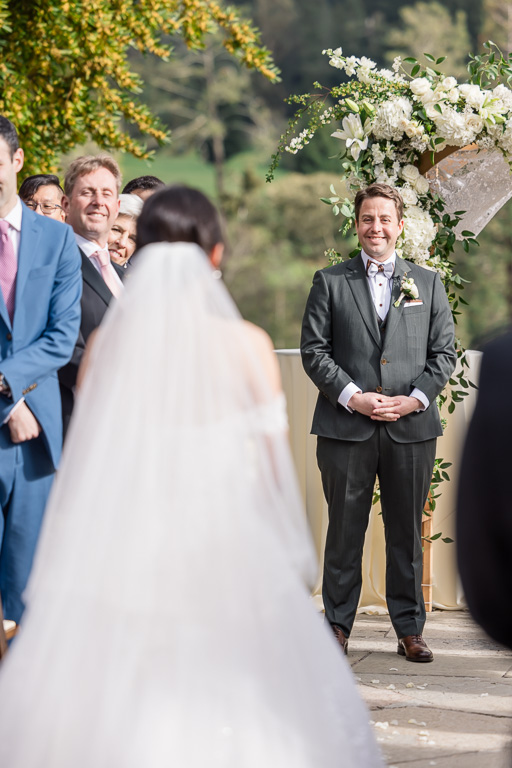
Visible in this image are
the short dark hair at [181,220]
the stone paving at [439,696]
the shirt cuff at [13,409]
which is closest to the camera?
the short dark hair at [181,220]

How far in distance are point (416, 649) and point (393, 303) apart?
5.28ft

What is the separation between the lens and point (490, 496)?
57.9 inches

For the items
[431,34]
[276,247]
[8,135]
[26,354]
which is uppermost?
[431,34]

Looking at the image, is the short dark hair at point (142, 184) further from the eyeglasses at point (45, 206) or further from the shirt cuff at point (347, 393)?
the shirt cuff at point (347, 393)

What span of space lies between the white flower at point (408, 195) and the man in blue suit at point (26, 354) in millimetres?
2356

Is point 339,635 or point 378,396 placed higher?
point 378,396

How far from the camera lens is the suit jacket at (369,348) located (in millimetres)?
4742

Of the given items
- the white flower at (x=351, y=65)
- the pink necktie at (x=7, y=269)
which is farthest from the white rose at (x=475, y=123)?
the pink necktie at (x=7, y=269)

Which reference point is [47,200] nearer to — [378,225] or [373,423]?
[378,225]

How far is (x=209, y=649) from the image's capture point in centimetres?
252

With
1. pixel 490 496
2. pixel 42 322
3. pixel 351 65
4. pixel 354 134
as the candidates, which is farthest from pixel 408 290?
pixel 490 496

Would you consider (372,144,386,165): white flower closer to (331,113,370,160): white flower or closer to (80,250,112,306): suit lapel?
(331,113,370,160): white flower

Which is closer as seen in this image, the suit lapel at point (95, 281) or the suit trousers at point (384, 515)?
the suit lapel at point (95, 281)

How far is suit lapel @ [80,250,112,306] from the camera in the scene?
409 centimetres
